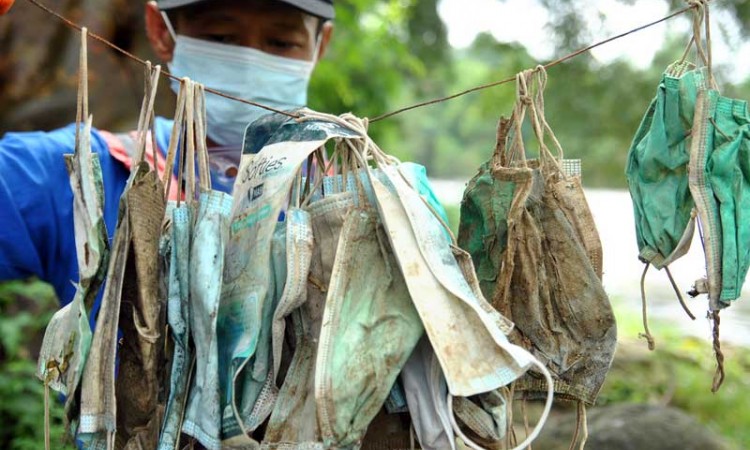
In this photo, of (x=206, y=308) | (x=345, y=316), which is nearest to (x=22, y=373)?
(x=206, y=308)

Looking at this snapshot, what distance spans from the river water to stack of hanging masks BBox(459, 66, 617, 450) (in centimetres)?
495

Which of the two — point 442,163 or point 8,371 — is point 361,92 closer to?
point 8,371

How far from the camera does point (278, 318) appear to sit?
1417 mm

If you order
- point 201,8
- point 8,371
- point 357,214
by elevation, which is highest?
point 201,8

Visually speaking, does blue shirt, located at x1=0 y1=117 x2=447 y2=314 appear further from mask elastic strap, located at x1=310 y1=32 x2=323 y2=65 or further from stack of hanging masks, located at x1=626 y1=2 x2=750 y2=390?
stack of hanging masks, located at x1=626 y1=2 x2=750 y2=390

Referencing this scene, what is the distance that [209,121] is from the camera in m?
2.23

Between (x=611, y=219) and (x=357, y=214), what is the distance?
13429mm

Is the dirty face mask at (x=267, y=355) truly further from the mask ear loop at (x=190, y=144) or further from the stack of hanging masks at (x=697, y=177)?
the stack of hanging masks at (x=697, y=177)

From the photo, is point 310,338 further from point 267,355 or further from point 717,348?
point 717,348

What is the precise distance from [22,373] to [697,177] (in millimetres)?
3454

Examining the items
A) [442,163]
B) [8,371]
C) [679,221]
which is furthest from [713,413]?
[442,163]

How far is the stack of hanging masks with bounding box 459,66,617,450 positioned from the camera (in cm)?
156

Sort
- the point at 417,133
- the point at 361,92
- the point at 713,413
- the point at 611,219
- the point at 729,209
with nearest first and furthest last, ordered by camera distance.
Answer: the point at 729,209
the point at 713,413
the point at 361,92
the point at 611,219
the point at 417,133

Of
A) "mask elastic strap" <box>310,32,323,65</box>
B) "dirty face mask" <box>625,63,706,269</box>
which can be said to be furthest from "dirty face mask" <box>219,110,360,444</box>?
"mask elastic strap" <box>310,32,323,65</box>
